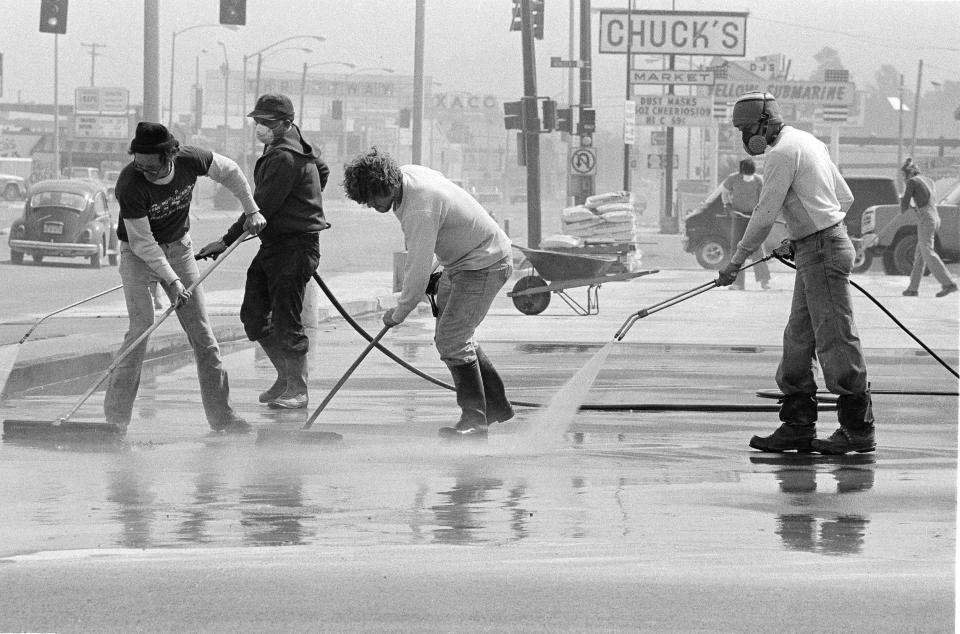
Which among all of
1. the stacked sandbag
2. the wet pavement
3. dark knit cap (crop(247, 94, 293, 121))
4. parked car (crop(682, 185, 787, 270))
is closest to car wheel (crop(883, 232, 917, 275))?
parked car (crop(682, 185, 787, 270))

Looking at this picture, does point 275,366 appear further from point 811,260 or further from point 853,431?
point 853,431

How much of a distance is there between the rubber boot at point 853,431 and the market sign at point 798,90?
164 feet

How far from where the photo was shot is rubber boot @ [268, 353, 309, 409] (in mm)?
9820

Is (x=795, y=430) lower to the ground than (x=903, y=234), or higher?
lower

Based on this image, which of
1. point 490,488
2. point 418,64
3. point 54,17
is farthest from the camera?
point 418,64

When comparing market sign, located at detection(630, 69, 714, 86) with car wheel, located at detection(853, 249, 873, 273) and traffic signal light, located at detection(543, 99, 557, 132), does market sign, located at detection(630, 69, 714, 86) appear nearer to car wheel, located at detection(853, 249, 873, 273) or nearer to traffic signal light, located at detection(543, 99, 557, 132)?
traffic signal light, located at detection(543, 99, 557, 132)

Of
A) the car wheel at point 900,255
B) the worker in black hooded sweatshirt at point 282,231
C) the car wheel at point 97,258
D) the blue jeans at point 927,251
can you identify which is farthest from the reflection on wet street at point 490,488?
the car wheel at point 97,258

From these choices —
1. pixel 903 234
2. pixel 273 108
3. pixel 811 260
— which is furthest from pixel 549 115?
pixel 811 260

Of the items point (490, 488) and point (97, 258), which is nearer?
point (490, 488)

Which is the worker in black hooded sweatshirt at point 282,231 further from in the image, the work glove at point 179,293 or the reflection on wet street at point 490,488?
the work glove at point 179,293

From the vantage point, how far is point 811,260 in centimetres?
809

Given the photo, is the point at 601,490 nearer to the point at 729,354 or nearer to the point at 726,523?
the point at 726,523

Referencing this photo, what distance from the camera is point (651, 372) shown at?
1227 cm

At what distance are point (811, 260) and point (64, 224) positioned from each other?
22419 millimetres
